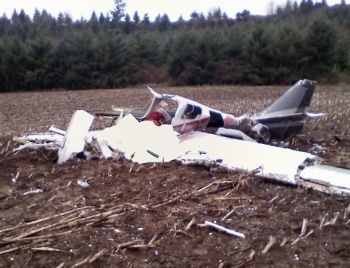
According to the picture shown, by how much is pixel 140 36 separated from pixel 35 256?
33.6 metres

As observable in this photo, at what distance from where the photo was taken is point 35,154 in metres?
7.80

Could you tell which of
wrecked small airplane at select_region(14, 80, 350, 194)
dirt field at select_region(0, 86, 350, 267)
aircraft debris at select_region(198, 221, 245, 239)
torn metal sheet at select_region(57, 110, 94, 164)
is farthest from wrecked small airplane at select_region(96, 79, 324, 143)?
aircraft debris at select_region(198, 221, 245, 239)

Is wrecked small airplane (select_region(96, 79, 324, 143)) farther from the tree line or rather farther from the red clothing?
the tree line

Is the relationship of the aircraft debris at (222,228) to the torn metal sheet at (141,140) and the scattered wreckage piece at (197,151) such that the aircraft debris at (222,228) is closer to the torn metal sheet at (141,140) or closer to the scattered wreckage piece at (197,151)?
the scattered wreckage piece at (197,151)

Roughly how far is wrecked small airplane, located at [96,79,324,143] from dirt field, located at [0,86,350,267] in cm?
168

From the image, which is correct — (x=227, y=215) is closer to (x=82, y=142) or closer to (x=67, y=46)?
(x=82, y=142)

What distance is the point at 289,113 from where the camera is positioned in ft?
33.4

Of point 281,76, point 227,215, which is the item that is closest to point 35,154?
point 227,215

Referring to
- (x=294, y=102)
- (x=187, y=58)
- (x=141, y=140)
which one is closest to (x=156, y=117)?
(x=141, y=140)

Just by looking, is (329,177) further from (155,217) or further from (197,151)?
(155,217)

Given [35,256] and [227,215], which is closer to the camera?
[35,256]

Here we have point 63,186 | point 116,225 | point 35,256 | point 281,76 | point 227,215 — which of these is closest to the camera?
point 35,256

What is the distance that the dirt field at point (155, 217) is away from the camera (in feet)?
13.4

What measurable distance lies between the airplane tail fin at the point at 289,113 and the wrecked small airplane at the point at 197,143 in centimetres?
2
